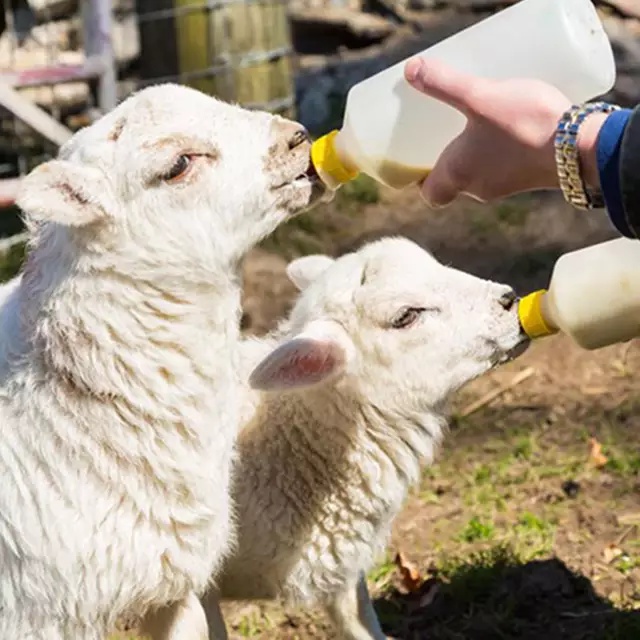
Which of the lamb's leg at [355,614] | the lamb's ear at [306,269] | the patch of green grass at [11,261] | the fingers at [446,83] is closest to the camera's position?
the fingers at [446,83]

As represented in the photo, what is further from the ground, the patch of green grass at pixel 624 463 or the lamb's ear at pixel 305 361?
the lamb's ear at pixel 305 361

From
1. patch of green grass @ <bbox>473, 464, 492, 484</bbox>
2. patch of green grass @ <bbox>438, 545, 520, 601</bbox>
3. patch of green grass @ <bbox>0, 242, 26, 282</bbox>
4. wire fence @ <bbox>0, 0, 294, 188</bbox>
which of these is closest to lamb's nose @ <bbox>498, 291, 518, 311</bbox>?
patch of green grass @ <bbox>438, 545, 520, 601</bbox>

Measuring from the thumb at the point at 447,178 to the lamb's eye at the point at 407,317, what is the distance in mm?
641

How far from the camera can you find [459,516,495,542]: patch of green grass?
175 inches

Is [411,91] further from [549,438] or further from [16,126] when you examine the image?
[16,126]

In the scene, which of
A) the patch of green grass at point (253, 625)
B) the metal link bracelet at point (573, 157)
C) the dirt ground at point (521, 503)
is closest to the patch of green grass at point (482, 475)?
the dirt ground at point (521, 503)

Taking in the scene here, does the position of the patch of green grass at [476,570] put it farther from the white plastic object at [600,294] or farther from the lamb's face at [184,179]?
the lamb's face at [184,179]

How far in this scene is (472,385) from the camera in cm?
551

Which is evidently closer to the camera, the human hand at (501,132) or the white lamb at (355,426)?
the human hand at (501,132)

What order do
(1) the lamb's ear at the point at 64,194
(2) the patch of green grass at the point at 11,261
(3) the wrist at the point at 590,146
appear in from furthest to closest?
(2) the patch of green grass at the point at 11,261, (1) the lamb's ear at the point at 64,194, (3) the wrist at the point at 590,146

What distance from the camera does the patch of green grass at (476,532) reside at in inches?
175

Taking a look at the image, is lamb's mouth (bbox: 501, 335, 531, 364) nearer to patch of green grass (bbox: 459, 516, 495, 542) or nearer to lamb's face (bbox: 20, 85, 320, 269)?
lamb's face (bbox: 20, 85, 320, 269)

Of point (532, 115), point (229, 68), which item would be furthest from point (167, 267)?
point (229, 68)

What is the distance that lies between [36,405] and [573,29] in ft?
4.86
